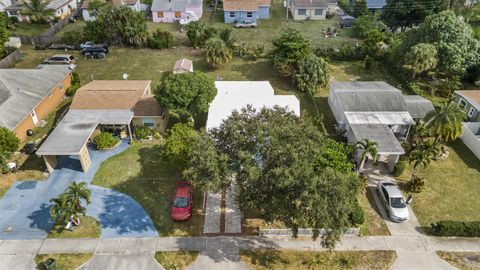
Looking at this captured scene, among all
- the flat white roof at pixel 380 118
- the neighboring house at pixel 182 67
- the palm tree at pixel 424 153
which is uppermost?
the neighboring house at pixel 182 67

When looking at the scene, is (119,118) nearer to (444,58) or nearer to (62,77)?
(62,77)

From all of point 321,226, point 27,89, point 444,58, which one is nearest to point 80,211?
point 321,226

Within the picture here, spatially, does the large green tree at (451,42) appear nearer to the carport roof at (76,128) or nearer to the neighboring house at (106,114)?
the neighboring house at (106,114)

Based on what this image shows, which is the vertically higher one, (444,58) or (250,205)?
(444,58)

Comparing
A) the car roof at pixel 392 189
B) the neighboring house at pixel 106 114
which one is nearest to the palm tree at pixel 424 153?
the car roof at pixel 392 189

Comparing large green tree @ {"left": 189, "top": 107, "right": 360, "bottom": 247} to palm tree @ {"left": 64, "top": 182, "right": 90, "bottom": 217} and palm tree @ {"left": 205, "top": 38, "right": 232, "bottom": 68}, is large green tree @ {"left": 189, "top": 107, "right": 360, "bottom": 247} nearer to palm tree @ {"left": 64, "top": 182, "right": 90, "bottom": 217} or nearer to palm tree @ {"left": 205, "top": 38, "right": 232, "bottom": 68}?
palm tree @ {"left": 64, "top": 182, "right": 90, "bottom": 217}

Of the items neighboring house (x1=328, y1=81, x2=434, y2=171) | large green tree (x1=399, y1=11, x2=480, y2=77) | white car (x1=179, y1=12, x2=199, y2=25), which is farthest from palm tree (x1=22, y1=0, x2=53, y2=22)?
large green tree (x1=399, y1=11, x2=480, y2=77)
